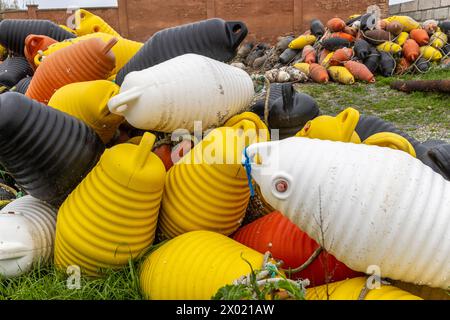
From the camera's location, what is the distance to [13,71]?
2.89 m

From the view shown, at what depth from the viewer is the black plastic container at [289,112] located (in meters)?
1.68

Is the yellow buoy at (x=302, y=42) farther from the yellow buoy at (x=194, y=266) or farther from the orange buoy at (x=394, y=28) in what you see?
the yellow buoy at (x=194, y=266)

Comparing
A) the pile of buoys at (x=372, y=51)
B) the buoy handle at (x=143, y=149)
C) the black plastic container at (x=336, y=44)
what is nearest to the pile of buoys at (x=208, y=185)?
the buoy handle at (x=143, y=149)

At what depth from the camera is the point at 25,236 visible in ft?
4.42

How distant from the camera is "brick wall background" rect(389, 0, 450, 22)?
912 centimetres

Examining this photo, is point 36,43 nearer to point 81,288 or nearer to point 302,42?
point 81,288

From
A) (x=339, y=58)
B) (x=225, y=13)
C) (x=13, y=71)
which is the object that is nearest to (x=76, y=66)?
(x=13, y=71)

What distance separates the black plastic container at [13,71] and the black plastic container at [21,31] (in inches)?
3.0

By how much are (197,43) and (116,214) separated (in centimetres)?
80

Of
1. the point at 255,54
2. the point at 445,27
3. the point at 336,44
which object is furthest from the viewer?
the point at 255,54

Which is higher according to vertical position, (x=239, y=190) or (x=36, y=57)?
(x=36, y=57)

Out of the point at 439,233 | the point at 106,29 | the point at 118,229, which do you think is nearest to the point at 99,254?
the point at 118,229
